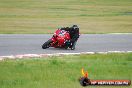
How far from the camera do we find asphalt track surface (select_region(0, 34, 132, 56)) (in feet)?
57.8

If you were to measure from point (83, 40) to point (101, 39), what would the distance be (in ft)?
3.46

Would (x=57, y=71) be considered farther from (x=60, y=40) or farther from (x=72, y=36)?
(x=72, y=36)

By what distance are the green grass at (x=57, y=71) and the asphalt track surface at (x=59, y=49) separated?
235 cm

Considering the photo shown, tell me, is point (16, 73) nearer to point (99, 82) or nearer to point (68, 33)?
point (99, 82)

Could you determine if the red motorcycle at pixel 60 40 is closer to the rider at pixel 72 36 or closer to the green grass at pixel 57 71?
the rider at pixel 72 36

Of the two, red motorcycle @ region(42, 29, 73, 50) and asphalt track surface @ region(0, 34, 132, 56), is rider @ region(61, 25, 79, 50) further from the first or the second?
asphalt track surface @ region(0, 34, 132, 56)

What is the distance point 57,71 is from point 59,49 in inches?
244

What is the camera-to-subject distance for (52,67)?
12828 millimetres

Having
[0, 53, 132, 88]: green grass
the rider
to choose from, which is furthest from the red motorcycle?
[0, 53, 132, 88]: green grass

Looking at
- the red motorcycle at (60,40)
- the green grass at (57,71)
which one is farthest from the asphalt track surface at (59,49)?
the green grass at (57,71)

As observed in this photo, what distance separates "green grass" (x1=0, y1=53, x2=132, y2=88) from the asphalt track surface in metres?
2.35

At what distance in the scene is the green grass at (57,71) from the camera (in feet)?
34.6

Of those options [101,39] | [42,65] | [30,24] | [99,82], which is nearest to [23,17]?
[30,24]

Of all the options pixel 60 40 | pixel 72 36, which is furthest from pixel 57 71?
pixel 72 36
